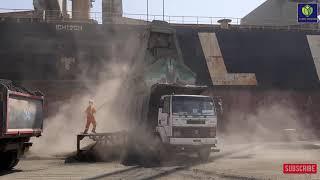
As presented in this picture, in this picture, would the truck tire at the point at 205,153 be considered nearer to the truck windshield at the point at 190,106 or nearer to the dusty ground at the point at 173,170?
the dusty ground at the point at 173,170

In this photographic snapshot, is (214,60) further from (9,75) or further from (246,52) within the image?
(9,75)

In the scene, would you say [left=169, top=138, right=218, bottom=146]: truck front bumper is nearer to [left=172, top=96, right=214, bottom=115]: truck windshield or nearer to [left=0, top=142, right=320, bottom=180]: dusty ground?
[left=0, top=142, right=320, bottom=180]: dusty ground

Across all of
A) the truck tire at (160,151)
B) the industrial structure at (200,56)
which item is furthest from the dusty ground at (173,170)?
the industrial structure at (200,56)

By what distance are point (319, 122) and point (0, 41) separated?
2434 cm

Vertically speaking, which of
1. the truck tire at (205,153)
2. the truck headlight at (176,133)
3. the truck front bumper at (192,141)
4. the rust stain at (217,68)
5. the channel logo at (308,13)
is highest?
the channel logo at (308,13)

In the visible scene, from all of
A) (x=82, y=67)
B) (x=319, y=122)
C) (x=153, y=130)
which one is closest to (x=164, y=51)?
(x=153, y=130)

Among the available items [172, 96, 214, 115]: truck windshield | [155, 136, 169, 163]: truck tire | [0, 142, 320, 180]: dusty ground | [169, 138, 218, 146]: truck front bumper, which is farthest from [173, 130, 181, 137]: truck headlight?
[0, 142, 320, 180]: dusty ground

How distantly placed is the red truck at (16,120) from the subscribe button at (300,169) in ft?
24.6

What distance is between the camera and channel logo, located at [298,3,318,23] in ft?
136

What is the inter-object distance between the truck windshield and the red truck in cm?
459

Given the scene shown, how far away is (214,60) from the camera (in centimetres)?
3634

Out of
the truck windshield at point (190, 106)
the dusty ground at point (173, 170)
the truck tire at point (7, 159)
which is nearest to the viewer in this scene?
the dusty ground at point (173, 170)

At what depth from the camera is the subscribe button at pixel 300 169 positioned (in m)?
13.4

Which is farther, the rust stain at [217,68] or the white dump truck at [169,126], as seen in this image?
the rust stain at [217,68]
